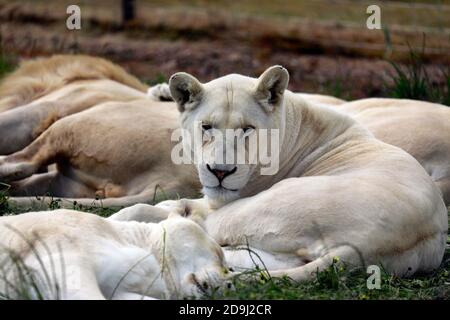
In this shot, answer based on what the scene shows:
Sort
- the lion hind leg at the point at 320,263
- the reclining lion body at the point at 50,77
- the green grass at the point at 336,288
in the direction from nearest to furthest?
the green grass at the point at 336,288 < the lion hind leg at the point at 320,263 < the reclining lion body at the point at 50,77

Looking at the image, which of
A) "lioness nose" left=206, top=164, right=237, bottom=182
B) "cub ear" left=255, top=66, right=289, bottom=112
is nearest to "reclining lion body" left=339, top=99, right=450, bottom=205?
"cub ear" left=255, top=66, right=289, bottom=112

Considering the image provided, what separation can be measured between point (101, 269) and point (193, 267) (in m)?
0.59

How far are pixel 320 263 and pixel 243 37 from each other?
9.79 m

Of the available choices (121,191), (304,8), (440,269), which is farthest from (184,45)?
(440,269)

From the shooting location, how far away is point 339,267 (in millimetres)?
5645

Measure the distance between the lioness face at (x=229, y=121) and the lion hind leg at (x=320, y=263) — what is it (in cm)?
84

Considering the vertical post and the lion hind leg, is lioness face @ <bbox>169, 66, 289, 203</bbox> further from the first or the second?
the vertical post

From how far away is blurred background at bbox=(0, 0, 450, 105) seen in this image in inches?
530

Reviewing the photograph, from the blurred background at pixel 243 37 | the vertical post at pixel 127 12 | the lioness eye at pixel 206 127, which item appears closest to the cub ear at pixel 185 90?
the lioness eye at pixel 206 127

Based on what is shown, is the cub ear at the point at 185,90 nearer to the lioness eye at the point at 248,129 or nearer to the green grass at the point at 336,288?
the lioness eye at the point at 248,129

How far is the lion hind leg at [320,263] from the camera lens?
5.63m

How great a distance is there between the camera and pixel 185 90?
6676mm

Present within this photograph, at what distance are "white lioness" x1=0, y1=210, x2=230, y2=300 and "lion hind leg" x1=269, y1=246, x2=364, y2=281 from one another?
0.32 metres
